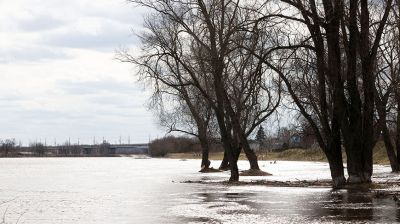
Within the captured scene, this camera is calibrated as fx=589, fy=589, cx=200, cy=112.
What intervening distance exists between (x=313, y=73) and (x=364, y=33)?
16.2ft

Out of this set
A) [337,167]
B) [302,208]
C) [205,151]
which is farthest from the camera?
[205,151]

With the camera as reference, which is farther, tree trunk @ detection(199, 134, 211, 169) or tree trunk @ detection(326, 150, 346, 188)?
tree trunk @ detection(199, 134, 211, 169)

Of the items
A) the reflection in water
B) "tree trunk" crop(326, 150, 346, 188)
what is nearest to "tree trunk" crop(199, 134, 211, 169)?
"tree trunk" crop(326, 150, 346, 188)

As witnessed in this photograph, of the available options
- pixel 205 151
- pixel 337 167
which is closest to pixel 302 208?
pixel 337 167

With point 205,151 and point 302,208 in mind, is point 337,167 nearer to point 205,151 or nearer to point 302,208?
point 302,208

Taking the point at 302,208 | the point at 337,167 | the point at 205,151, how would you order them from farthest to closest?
the point at 205,151, the point at 337,167, the point at 302,208

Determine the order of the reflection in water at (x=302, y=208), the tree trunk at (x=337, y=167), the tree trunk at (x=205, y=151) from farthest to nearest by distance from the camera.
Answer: the tree trunk at (x=205, y=151) → the tree trunk at (x=337, y=167) → the reflection in water at (x=302, y=208)

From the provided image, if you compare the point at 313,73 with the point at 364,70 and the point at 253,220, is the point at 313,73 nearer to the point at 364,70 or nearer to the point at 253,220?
the point at 364,70

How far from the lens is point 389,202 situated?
17.5 m

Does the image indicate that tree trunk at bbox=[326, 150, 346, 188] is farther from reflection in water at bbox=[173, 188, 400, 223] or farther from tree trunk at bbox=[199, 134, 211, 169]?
tree trunk at bbox=[199, 134, 211, 169]

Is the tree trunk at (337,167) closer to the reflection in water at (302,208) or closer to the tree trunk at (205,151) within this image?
the reflection in water at (302,208)

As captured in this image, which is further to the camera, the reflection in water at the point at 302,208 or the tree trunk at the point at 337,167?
the tree trunk at the point at 337,167

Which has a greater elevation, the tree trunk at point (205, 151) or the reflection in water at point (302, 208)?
the tree trunk at point (205, 151)

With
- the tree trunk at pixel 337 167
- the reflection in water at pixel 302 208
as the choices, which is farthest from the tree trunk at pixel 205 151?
the reflection in water at pixel 302 208
